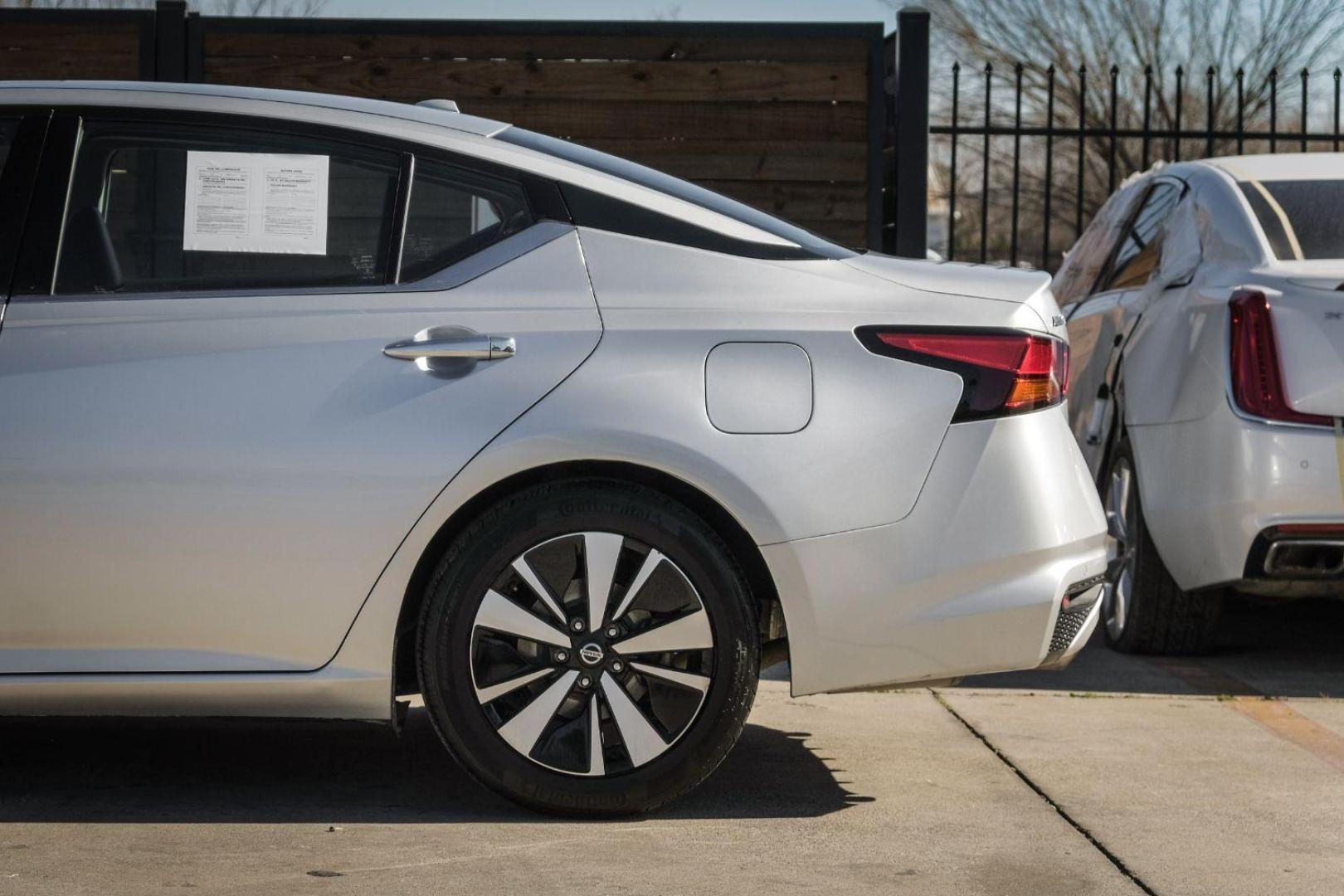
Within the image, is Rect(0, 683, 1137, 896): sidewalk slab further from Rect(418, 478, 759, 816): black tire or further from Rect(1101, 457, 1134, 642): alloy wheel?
Rect(1101, 457, 1134, 642): alloy wheel

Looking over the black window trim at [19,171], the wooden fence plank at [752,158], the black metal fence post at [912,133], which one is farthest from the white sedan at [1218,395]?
the black window trim at [19,171]

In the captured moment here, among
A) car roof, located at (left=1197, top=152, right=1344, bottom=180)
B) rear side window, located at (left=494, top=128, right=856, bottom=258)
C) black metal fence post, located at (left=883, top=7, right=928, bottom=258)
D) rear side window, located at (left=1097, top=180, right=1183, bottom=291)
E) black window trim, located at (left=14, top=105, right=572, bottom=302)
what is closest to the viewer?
black window trim, located at (left=14, top=105, right=572, bottom=302)

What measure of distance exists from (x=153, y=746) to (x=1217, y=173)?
3975 millimetres

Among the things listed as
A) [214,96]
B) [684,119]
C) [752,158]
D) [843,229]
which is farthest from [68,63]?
[214,96]

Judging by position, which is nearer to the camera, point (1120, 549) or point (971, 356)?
point (971, 356)

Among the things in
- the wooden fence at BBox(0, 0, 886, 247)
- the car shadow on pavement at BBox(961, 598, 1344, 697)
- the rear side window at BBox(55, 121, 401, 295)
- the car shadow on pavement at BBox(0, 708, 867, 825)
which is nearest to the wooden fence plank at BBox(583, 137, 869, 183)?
the wooden fence at BBox(0, 0, 886, 247)

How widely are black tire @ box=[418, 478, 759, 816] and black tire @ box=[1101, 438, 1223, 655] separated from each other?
8.27 ft

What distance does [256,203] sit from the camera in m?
4.13

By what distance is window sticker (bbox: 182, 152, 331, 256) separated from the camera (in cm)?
410

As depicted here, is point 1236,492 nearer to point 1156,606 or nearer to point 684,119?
point 1156,606

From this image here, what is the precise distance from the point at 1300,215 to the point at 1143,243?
95 centimetres

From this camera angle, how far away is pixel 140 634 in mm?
3953

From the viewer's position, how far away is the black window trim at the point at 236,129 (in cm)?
405

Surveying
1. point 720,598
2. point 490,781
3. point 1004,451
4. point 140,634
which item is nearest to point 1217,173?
point 1004,451
